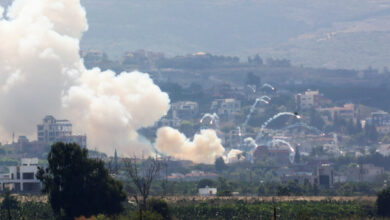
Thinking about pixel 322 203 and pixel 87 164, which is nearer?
pixel 87 164

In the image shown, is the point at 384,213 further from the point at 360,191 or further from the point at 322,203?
the point at 360,191

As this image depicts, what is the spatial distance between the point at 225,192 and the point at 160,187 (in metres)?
22.4

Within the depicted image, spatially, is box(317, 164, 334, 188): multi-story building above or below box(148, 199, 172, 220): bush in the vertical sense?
above

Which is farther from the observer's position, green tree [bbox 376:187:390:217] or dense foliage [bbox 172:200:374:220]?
green tree [bbox 376:187:390:217]

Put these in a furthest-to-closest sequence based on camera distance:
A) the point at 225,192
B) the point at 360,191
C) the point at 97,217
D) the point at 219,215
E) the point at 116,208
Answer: the point at 360,191 → the point at 225,192 → the point at 219,215 → the point at 116,208 → the point at 97,217

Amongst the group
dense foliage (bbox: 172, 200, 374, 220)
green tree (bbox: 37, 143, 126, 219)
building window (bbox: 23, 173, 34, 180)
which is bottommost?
dense foliage (bbox: 172, 200, 374, 220)

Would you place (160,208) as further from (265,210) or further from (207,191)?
(207,191)

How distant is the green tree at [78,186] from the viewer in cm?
10131

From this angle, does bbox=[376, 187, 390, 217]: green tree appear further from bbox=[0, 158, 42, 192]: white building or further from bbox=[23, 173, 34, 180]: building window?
bbox=[23, 173, 34, 180]: building window

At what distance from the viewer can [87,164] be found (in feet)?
341

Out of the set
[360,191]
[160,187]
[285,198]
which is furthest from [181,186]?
[285,198]

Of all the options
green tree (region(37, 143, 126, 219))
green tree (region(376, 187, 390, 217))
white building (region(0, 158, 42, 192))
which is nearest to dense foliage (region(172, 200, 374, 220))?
green tree (region(376, 187, 390, 217))

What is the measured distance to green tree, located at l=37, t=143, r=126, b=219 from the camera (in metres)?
101

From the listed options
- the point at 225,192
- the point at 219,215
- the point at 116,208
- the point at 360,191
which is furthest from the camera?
the point at 360,191
